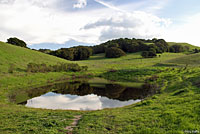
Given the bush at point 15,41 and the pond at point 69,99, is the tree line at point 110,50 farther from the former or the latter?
the pond at point 69,99

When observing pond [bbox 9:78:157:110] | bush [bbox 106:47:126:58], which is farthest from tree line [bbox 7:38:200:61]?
pond [bbox 9:78:157:110]

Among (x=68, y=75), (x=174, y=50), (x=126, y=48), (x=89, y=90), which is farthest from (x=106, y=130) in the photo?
(x=174, y=50)

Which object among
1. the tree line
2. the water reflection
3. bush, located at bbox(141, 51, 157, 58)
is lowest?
the water reflection

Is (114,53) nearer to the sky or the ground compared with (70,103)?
nearer to the sky

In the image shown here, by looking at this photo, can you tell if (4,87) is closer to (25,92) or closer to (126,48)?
(25,92)

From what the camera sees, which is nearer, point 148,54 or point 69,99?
point 69,99

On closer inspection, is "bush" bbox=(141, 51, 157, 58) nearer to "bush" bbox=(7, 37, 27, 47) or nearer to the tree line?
the tree line

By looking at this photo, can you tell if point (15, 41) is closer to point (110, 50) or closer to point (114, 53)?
point (110, 50)

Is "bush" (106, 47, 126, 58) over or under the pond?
over

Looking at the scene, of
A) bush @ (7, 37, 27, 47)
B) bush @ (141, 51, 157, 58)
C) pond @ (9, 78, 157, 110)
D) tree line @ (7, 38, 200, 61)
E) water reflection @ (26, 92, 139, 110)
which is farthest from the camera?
tree line @ (7, 38, 200, 61)

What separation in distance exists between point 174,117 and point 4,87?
3022 centimetres

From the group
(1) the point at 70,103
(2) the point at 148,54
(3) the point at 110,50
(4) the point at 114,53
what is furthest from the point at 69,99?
(3) the point at 110,50

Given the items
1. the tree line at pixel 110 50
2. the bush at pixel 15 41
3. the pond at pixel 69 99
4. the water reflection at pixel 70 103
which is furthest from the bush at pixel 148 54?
the bush at pixel 15 41

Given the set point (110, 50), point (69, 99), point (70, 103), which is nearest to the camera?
point (70, 103)
